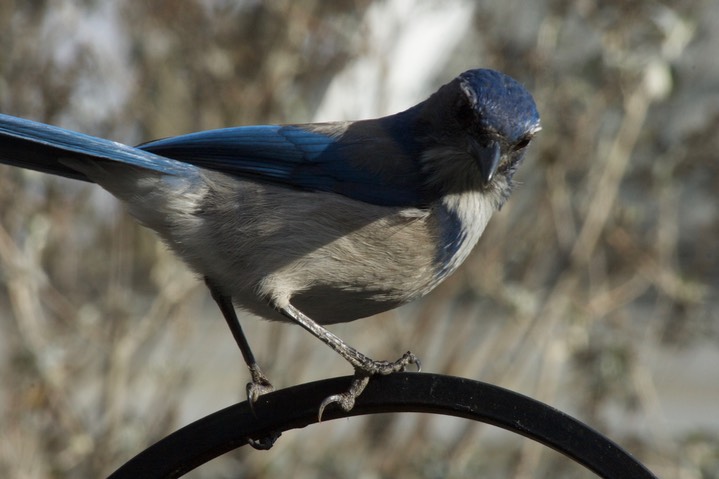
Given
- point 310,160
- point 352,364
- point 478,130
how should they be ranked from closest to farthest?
point 352,364, point 478,130, point 310,160

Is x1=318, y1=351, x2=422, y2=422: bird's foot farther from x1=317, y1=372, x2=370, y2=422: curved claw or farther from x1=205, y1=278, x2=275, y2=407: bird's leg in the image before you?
x1=205, y1=278, x2=275, y2=407: bird's leg

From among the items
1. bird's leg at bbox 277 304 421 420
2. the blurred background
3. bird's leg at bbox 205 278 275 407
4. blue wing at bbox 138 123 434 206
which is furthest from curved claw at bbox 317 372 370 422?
the blurred background

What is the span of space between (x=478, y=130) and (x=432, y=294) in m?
2.78

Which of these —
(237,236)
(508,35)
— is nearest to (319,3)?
(508,35)

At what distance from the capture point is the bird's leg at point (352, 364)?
2.74 m

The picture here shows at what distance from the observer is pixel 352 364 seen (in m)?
2.92

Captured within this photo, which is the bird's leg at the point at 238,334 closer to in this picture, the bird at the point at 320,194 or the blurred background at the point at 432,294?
the bird at the point at 320,194

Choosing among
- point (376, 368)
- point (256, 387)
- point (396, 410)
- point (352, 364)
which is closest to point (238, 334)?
point (256, 387)

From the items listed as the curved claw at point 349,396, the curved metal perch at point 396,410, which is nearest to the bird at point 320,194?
the curved claw at point 349,396

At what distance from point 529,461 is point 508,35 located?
2.19 metres

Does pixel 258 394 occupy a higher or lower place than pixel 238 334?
lower

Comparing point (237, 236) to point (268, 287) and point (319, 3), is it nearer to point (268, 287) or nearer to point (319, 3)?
point (268, 287)

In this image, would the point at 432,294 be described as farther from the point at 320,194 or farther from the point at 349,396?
the point at 349,396

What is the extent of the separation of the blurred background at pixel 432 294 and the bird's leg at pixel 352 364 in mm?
2296
